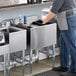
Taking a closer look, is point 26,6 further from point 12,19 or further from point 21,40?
point 21,40

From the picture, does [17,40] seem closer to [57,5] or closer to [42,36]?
[42,36]

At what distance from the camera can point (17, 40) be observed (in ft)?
11.4

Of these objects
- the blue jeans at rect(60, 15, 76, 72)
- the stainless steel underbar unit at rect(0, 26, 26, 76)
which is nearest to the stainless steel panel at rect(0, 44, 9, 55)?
the stainless steel underbar unit at rect(0, 26, 26, 76)

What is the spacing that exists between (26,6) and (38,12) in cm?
40

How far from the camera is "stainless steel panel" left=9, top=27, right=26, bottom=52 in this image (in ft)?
11.3

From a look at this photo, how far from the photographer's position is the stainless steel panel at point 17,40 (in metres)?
3.43

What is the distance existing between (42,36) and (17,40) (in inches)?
16.8

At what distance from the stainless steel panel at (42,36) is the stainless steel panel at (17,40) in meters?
0.15

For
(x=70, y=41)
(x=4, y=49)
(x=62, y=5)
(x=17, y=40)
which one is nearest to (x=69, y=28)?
(x=70, y=41)

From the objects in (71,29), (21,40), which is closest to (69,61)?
(71,29)

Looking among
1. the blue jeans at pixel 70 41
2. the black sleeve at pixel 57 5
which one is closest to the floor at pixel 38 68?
the blue jeans at pixel 70 41

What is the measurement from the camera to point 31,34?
3.63 metres

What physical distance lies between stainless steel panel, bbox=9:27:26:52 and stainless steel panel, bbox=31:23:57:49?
150 mm

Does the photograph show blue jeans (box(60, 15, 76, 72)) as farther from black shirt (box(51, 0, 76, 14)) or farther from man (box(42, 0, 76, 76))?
black shirt (box(51, 0, 76, 14))
